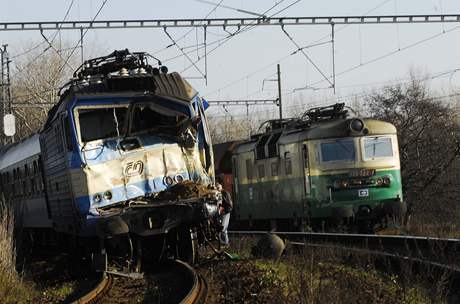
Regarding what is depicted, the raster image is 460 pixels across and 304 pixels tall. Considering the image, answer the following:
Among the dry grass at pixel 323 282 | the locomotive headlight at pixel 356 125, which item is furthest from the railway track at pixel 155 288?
the locomotive headlight at pixel 356 125

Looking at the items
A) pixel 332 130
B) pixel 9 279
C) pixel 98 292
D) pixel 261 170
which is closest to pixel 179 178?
pixel 98 292

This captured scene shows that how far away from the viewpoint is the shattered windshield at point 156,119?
11.6m

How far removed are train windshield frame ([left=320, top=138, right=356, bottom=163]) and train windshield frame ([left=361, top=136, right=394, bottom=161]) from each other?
0.32 meters

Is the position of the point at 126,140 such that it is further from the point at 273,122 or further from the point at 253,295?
the point at 273,122

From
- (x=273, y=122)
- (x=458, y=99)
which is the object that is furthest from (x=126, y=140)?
(x=458, y=99)

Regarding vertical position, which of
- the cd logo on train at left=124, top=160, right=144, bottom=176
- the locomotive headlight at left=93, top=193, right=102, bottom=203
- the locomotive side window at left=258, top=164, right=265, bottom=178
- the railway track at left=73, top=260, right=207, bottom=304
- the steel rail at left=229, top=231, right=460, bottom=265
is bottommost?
the steel rail at left=229, top=231, right=460, bottom=265

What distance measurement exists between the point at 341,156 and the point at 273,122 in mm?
4298

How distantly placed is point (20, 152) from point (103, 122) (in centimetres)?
612

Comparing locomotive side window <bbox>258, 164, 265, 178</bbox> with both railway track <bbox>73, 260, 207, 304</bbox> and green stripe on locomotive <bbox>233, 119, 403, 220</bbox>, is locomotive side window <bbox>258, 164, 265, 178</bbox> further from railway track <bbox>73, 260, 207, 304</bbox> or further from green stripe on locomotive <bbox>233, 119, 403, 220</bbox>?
railway track <bbox>73, 260, 207, 304</bbox>

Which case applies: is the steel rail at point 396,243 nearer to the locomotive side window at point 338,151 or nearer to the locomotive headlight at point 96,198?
the locomotive side window at point 338,151

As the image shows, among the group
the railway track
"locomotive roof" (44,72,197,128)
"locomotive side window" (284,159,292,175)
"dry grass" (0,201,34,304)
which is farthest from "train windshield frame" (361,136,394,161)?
"dry grass" (0,201,34,304)

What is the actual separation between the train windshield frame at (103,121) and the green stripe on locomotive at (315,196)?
7.88 metres

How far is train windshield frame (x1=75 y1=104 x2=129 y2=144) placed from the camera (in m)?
11.4

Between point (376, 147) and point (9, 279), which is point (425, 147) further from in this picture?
point (9, 279)
